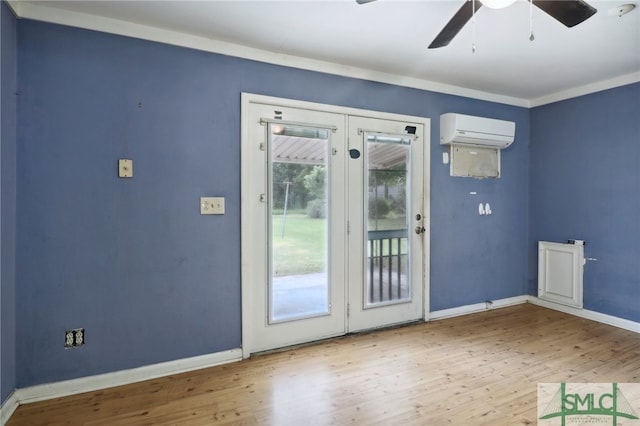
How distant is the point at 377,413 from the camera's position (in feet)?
6.55

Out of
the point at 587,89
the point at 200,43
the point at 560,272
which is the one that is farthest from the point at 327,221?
the point at 587,89

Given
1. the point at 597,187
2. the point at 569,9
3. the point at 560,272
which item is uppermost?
the point at 569,9

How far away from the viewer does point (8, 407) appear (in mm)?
1974

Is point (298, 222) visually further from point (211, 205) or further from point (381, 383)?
point (381, 383)

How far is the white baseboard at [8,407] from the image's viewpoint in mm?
1913

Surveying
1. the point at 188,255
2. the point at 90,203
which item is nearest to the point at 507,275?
the point at 188,255

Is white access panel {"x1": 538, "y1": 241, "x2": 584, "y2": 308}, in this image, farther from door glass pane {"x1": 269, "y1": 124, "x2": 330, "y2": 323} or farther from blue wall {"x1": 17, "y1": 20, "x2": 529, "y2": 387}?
blue wall {"x1": 17, "y1": 20, "x2": 529, "y2": 387}

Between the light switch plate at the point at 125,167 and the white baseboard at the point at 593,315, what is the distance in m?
4.48

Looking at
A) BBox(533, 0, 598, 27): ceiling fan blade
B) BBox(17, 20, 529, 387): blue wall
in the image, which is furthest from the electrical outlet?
BBox(533, 0, 598, 27): ceiling fan blade

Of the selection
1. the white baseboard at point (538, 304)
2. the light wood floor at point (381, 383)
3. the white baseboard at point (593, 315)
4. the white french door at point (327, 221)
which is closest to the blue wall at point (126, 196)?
the white french door at point (327, 221)

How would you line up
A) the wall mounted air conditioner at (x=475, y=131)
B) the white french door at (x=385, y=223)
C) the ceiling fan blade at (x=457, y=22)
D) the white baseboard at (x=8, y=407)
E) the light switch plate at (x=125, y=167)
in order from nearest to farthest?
1. the ceiling fan blade at (x=457, y=22)
2. the white baseboard at (x=8, y=407)
3. the light switch plate at (x=125, y=167)
4. the white french door at (x=385, y=223)
5. the wall mounted air conditioner at (x=475, y=131)

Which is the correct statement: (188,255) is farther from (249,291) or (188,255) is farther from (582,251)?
(582,251)

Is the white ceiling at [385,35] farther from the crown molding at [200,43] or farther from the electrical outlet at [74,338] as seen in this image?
the electrical outlet at [74,338]

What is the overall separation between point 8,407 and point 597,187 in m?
5.13
